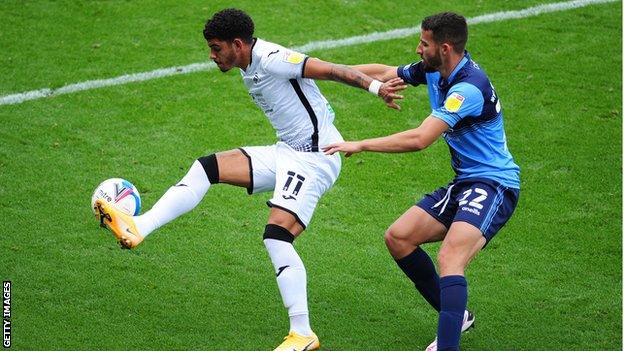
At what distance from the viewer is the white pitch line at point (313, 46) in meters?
11.4

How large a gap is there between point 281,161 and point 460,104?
4.68 ft

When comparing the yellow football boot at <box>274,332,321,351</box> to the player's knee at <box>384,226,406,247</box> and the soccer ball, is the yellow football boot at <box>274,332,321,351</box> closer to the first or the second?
the player's knee at <box>384,226,406,247</box>

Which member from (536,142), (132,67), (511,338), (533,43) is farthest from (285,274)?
(533,43)

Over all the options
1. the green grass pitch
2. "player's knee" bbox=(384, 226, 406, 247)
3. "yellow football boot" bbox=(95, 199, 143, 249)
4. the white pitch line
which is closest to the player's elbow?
Answer: "player's knee" bbox=(384, 226, 406, 247)

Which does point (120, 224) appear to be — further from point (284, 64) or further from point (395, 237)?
point (395, 237)

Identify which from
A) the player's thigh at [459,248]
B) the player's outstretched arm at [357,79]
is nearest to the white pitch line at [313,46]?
the player's outstretched arm at [357,79]

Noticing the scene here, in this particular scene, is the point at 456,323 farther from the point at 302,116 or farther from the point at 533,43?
the point at 533,43

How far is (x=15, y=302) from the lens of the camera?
7977 millimetres

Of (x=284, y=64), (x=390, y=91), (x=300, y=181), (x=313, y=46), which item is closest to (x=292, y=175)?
(x=300, y=181)

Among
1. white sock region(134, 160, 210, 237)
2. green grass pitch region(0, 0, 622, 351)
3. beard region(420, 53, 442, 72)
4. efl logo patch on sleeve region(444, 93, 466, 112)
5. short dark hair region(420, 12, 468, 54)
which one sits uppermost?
short dark hair region(420, 12, 468, 54)

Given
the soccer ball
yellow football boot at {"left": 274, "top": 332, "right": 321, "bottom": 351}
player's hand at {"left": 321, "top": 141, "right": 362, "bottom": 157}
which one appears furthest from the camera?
the soccer ball

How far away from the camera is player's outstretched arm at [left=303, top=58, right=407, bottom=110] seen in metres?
7.52

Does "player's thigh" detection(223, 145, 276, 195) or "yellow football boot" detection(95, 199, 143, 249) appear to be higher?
"player's thigh" detection(223, 145, 276, 195)

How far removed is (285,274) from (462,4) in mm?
6634
